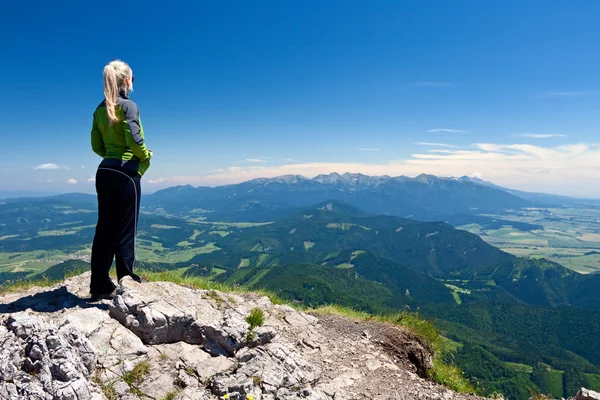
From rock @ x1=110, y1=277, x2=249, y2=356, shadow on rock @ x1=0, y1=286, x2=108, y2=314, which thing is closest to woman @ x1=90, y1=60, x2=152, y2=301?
shadow on rock @ x1=0, y1=286, x2=108, y2=314

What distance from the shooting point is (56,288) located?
771 centimetres

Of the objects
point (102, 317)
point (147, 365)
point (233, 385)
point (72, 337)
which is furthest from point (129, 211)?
point (233, 385)

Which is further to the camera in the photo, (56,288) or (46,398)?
(56,288)

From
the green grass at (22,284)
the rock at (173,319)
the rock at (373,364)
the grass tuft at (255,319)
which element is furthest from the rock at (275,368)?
the green grass at (22,284)

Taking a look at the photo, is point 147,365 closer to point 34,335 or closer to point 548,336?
point 34,335

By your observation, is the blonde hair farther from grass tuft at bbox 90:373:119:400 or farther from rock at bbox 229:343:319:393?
rock at bbox 229:343:319:393

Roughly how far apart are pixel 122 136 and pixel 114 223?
1.76 metres

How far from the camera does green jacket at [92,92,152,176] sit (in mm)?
5996

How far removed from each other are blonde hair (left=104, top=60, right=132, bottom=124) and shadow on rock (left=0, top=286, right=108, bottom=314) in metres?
3.88

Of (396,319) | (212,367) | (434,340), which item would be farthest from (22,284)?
(434,340)

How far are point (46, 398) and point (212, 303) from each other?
3989 mm

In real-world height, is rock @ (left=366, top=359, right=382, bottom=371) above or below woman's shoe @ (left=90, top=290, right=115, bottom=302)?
below

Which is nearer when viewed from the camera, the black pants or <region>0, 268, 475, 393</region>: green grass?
the black pants

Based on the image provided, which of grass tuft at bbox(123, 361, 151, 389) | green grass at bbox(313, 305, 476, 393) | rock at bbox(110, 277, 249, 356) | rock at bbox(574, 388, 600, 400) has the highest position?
rock at bbox(110, 277, 249, 356)
